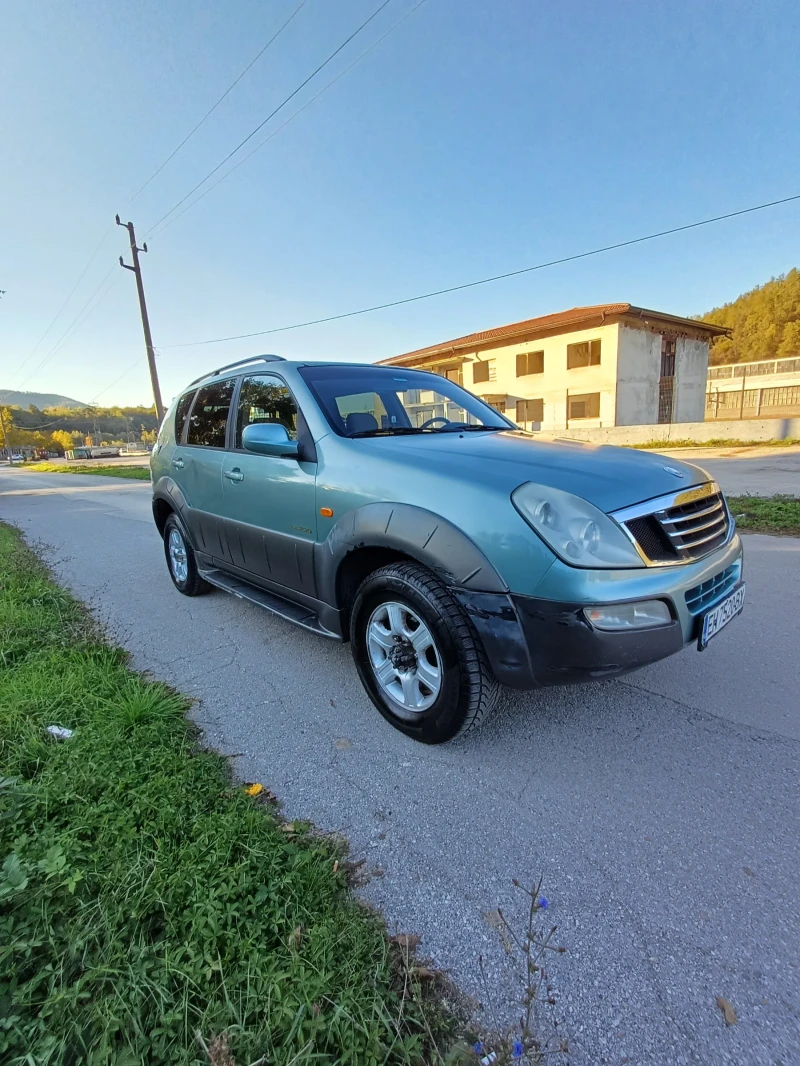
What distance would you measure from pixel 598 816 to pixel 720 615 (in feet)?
3.25

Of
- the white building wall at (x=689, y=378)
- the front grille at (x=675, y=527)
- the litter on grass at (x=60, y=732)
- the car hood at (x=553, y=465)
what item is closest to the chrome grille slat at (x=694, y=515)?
the front grille at (x=675, y=527)

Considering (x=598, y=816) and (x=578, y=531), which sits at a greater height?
(x=578, y=531)

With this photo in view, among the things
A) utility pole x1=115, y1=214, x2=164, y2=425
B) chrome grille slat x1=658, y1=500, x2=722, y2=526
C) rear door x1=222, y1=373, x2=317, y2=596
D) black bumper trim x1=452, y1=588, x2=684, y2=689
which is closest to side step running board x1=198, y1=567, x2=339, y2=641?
rear door x1=222, y1=373, x2=317, y2=596

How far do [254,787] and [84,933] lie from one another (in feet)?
2.45

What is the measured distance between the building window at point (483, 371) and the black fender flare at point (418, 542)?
29344 mm

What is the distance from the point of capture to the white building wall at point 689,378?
91.0 ft

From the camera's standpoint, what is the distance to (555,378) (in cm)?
2695

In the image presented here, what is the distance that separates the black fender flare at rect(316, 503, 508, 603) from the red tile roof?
83.9 ft

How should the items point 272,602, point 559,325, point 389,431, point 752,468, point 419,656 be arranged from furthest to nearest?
point 559,325, point 752,468, point 272,602, point 389,431, point 419,656

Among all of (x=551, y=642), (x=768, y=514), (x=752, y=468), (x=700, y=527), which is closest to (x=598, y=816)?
(x=551, y=642)

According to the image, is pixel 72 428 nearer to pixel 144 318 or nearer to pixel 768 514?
pixel 144 318

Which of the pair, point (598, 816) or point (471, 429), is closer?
point (598, 816)

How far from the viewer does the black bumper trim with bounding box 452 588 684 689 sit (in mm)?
1806

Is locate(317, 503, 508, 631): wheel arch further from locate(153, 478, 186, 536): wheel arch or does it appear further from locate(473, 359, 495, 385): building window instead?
locate(473, 359, 495, 385): building window
